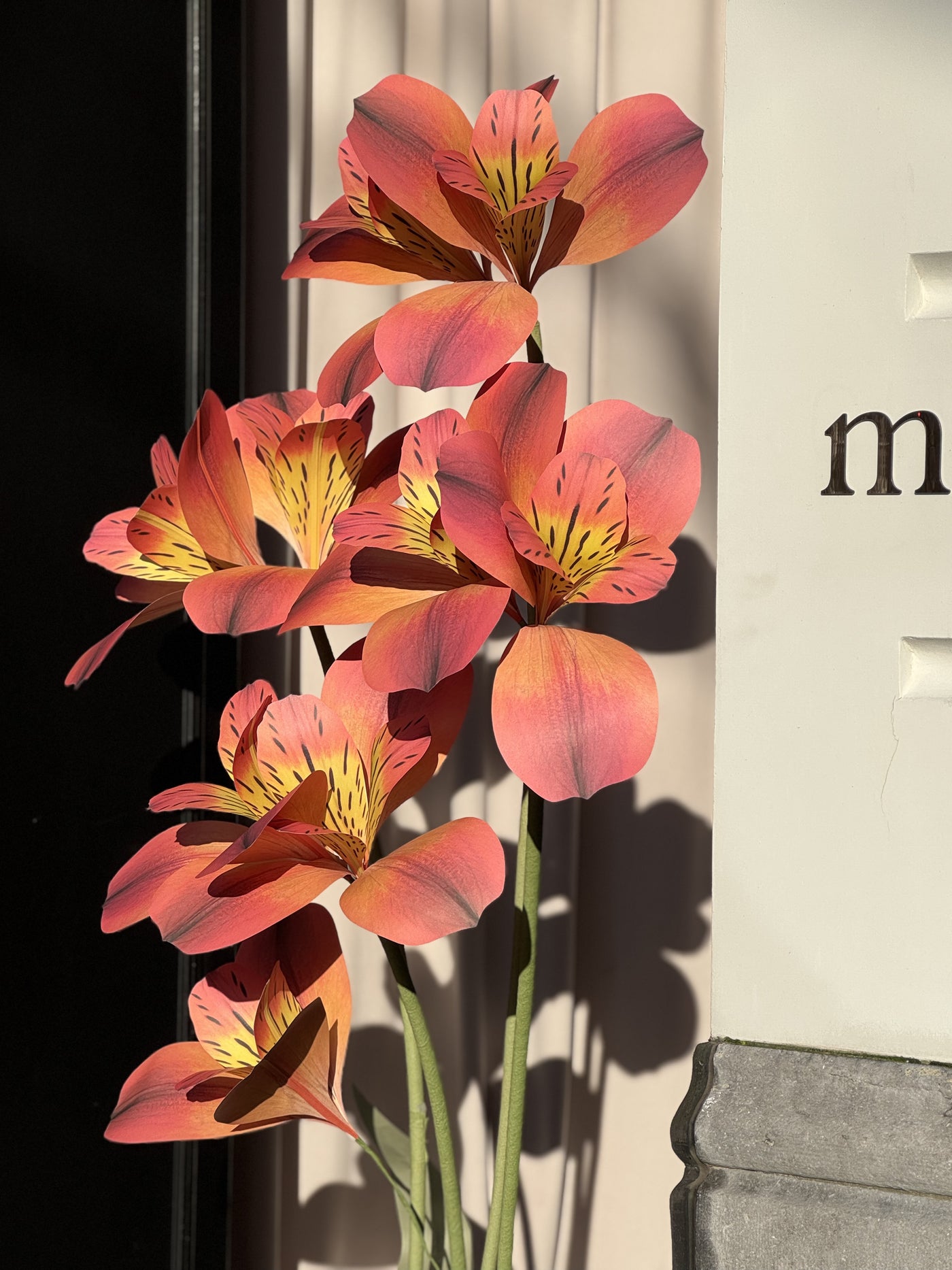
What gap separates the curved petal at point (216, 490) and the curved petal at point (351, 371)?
0.07 meters

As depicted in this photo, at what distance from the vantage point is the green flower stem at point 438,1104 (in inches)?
27.8

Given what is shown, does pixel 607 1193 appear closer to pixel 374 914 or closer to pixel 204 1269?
pixel 204 1269

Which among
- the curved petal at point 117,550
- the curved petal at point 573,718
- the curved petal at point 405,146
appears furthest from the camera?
the curved petal at point 117,550

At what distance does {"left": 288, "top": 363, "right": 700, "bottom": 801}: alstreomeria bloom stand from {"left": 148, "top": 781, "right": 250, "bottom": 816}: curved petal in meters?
0.14

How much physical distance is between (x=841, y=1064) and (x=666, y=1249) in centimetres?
59

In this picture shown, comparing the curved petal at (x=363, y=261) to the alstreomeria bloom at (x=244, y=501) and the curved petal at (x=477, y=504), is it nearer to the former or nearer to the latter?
the alstreomeria bloom at (x=244, y=501)

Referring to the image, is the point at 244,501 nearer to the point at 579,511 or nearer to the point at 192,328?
the point at 579,511

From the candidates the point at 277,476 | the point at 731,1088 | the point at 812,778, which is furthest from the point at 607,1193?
the point at 277,476

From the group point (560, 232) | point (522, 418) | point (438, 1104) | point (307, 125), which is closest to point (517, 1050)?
point (438, 1104)

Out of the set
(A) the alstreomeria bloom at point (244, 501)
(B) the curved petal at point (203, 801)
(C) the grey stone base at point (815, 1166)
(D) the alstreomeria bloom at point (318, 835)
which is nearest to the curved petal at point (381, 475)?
(A) the alstreomeria bloom at point (244, 501)

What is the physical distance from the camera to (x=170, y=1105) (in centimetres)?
70

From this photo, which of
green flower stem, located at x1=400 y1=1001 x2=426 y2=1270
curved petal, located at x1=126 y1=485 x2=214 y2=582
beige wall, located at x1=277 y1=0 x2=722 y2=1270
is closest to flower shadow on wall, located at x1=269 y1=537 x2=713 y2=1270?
beige wall, located at x1=277 y1=0 x2=722 y2=1270

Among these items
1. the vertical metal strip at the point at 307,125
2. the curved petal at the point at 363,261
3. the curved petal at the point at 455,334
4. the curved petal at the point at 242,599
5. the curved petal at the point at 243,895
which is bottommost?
the curved petal at the point at 243,895

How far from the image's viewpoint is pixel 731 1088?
0.67 m
